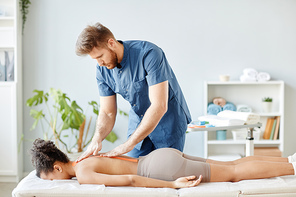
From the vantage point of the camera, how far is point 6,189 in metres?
3.42

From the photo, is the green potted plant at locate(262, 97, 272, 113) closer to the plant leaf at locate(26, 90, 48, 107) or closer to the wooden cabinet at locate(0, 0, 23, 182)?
the plant leaf at locate(26, 90, 48, 107)

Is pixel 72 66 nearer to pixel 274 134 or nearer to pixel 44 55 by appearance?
pixel 44 55

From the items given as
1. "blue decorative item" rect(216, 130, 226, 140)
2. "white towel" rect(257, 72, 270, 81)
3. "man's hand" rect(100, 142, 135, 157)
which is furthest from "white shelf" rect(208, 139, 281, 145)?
"man's hand" rect(100, 142, 135, 157)

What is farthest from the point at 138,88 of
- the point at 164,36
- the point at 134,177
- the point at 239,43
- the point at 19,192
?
the point at 239,43

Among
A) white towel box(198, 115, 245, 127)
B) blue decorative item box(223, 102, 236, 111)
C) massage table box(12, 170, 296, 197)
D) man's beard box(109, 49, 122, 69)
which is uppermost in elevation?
man's beard box(109, 49, 122, 69)

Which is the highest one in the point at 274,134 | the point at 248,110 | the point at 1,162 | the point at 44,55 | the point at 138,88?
the point at 44,55

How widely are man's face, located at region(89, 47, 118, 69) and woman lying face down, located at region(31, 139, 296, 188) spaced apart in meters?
0.49

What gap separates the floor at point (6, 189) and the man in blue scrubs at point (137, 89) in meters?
1.64

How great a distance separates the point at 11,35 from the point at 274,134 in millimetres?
2801

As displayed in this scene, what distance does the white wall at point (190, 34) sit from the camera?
3.68 meters

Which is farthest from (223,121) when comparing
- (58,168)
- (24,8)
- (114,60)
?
(24,8)

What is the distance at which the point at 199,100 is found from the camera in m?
3.75

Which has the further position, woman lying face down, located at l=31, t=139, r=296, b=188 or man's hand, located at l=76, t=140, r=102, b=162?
man's hand, located at l=76, t=140, r=102, b=162

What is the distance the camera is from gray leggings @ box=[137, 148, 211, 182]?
1828mm
